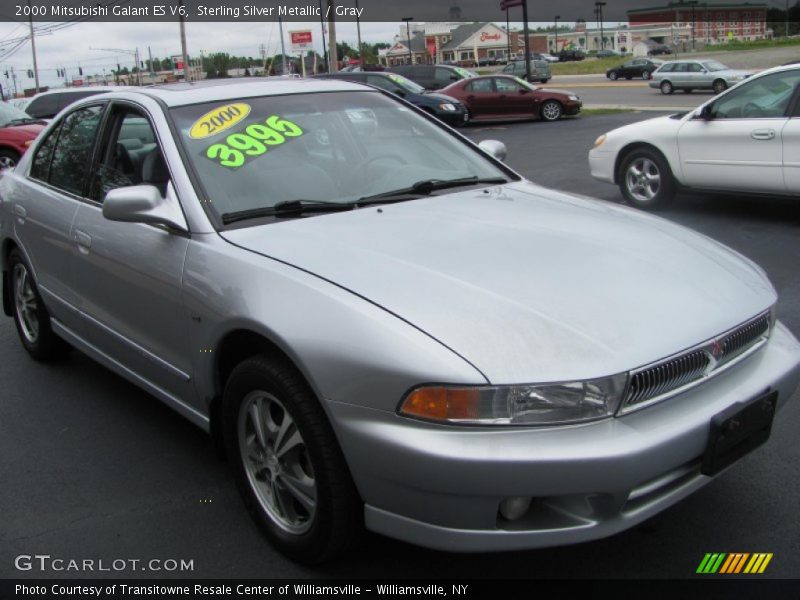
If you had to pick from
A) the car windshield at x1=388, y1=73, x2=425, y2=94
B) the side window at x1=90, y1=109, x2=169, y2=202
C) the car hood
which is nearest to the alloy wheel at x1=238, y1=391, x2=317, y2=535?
the car hood

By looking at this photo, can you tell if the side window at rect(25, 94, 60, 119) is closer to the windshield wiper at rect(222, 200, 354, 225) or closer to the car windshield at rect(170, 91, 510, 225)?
the car windshield at rect(170, 91, 510, 225)

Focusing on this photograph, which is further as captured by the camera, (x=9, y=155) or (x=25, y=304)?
(x=9, y=155)

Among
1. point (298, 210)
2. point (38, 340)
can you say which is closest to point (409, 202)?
point (298, 210)

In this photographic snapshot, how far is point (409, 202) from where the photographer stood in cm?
347

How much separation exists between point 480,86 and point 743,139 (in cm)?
1567

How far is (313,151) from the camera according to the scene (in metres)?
3.61

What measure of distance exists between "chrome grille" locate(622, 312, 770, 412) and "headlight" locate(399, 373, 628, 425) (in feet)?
0.36

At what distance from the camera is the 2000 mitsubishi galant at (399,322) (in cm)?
228

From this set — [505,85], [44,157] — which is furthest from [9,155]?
[505,85]

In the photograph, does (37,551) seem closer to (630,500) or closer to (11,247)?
(630,500)

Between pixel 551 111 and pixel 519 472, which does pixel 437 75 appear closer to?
pixel 551 111

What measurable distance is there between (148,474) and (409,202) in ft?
5.29

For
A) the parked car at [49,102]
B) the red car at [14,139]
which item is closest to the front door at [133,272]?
the red car at [14,139]

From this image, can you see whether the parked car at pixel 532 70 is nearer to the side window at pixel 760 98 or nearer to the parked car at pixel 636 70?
the parked car at pixel 636 70
